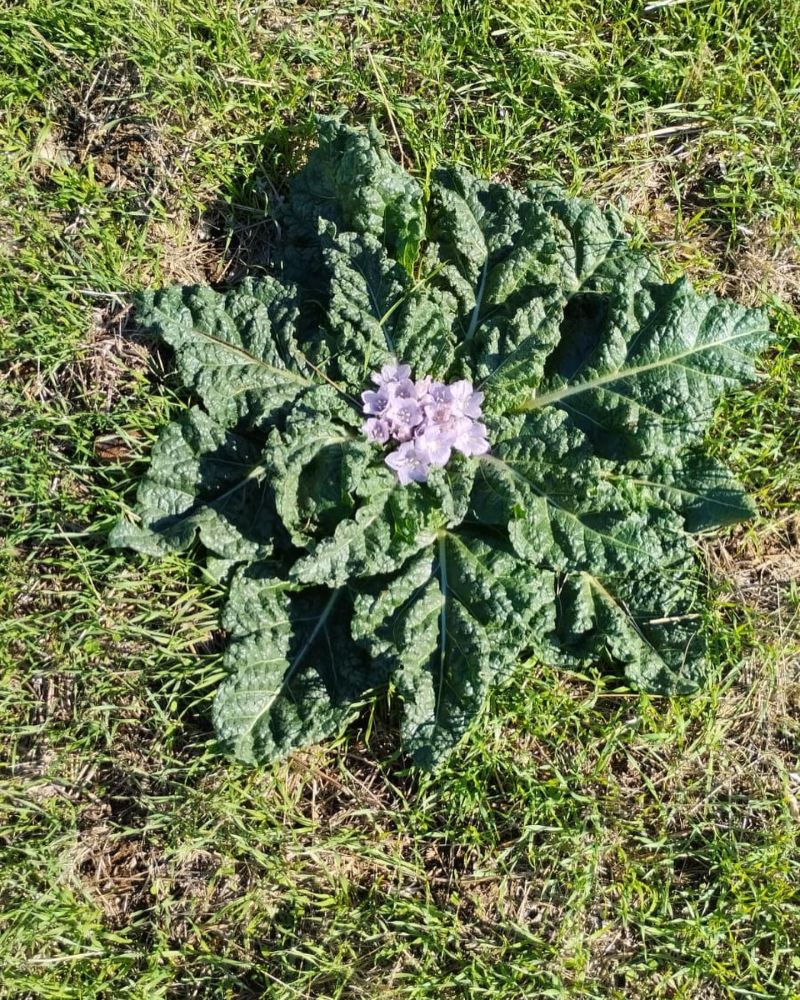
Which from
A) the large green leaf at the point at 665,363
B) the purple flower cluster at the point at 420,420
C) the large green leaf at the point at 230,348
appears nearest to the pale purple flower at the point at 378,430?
the purple flower cluster at the point at 420,420

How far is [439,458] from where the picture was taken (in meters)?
3.75

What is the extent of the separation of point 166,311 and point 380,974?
277 cm

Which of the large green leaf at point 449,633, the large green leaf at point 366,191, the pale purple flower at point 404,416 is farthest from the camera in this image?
the large green leaf at point 366,191

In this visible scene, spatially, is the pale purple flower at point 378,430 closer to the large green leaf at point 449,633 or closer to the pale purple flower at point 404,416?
the pale purple flower at point 404,416

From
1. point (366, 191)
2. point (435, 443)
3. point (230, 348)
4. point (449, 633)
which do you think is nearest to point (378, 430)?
point (435, 443)

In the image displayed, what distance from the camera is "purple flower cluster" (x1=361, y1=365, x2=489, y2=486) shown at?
375 centimetres

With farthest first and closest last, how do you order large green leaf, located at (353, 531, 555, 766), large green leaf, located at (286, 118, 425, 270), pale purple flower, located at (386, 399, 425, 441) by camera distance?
1. large green leaf, located at (286, 118, 425, 270)
2. pale purple flower, located at (386, 399, 425, 441)
3. large green leaf, located at (353, 531, 555, 766)

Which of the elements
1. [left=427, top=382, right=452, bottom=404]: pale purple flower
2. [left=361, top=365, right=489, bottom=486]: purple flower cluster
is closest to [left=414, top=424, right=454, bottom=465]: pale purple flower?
[left=361, top=365, right=489, bottom=486]: purple flower cluster

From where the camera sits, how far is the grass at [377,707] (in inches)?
154

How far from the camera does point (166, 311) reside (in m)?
3.94

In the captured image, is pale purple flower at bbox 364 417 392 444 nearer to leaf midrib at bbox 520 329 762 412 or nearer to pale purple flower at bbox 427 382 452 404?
pale purple flower at bbox 427 382 452 404

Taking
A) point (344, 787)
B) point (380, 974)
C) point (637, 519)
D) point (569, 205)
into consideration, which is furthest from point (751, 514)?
point (380, 974)

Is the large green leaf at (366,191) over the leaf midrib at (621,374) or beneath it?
over

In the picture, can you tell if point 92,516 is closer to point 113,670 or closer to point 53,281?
point 113,670
